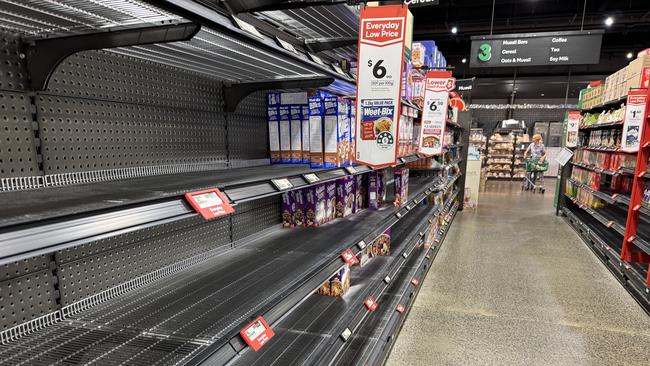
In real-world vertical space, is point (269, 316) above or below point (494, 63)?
below

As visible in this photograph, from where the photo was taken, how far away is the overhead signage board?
5.18m

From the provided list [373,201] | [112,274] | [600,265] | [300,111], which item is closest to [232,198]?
[112,274]

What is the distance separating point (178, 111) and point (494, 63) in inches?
220

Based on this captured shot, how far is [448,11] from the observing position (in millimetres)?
8273

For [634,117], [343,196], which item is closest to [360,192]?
[343,196]

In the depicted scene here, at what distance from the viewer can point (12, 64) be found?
0.95 meters

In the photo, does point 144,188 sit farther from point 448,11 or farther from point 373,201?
point 448,11

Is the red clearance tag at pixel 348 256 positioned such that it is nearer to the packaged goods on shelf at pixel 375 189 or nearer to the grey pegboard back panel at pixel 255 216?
the grey pegboard back panel at pixel 255 216

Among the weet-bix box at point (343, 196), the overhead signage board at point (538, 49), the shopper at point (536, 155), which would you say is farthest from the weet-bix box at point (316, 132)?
the shopper at point (536, 155)

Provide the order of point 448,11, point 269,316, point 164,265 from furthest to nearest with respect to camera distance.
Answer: point 448,11 → point 164,265 → point 269,316

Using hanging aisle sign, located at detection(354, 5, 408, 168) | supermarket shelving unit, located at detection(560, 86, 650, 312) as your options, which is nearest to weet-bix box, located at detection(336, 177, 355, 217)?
hanging aisle sign, located at detection(354, 5, 408, 168)

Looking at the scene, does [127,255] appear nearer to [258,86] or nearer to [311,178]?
[311,178]

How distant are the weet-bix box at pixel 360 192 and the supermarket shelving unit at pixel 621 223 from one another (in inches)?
101

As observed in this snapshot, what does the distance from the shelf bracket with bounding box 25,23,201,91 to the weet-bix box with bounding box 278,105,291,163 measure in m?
1.01
